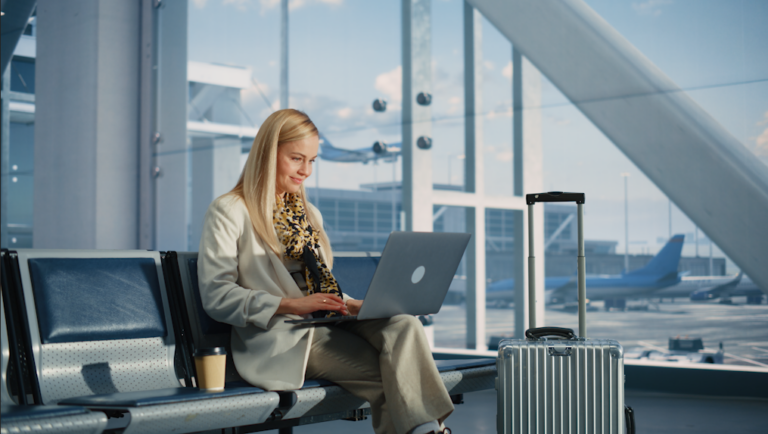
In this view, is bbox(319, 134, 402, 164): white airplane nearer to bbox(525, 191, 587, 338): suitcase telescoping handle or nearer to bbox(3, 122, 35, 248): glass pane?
bbox(3, 122, 35, 248): glass pane

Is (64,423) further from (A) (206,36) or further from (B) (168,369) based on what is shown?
(A) (206,36)

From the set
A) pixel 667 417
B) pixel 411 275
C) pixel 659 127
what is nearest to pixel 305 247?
pixel 411 275

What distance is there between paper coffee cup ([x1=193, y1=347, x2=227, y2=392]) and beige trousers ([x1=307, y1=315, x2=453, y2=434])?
1.09 ft

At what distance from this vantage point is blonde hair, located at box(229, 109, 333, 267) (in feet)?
6.59

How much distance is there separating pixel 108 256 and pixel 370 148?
127 inches

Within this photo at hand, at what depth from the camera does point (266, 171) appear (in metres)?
2.07

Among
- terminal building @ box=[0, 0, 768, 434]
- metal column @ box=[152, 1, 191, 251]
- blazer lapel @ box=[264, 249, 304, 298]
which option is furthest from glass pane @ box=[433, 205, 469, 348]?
blazer lapel @ box=[264, 249, 304, 298]

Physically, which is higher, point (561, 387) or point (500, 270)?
point (500, 270)

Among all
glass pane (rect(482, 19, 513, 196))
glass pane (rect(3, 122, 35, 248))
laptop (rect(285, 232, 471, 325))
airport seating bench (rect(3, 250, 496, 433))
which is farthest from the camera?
glass pane (rect(3, 122, 35, 248))

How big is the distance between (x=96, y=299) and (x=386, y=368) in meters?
0.82

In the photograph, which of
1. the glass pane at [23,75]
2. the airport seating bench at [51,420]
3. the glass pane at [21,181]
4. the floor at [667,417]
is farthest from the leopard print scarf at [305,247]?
the glass pane at [23,75]

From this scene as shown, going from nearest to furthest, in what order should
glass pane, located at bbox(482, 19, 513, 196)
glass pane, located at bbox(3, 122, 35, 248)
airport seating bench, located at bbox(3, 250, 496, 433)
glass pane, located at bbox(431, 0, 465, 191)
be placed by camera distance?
airport seating bench, located at bbox(3, 250, 496, 433)
glass pane, located at bbox(482, 19, 513, 196)
glass pane, located at bbox(431, 0, 465, 191)
glass pane, located at bbox(3, 122, 35, 248)

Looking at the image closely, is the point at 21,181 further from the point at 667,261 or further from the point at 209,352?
the point at 667,261

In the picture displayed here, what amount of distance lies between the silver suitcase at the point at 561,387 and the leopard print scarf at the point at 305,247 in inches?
22.0
